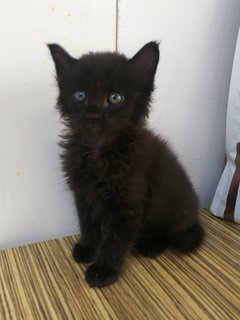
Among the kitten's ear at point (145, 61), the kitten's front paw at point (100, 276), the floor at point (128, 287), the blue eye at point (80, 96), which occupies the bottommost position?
the floor at point (128, 287)

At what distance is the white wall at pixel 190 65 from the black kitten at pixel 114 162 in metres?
0.25

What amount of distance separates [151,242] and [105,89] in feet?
1.78

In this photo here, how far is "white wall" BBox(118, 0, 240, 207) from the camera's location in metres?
1.12

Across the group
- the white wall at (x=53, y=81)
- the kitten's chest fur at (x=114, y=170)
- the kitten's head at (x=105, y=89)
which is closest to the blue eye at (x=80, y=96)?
the kitten's head at (x=105, y=89)

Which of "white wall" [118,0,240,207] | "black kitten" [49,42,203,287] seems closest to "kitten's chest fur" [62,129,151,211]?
"black kitten" [49,42,203,287]

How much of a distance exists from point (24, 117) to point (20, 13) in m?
0.29

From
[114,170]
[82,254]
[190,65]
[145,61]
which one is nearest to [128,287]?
[82,254]

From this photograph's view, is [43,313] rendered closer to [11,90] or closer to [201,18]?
[11,90]

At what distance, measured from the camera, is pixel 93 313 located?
84 cm

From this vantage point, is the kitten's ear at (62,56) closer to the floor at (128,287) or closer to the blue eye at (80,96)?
the blue eye at (80,96)

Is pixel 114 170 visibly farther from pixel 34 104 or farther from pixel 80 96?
pixel 34 104

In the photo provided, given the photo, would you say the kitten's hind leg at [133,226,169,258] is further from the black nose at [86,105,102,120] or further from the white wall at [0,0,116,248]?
the black nose at [86,105,102,120]

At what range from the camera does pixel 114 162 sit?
2.97 ft

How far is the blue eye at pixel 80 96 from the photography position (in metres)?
0.84
